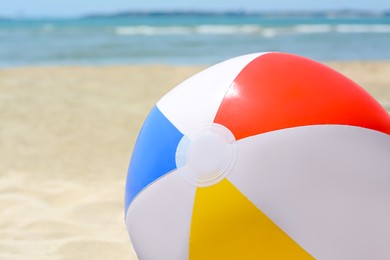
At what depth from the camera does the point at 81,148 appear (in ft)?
16.0

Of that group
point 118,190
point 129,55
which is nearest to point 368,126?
point 118,190

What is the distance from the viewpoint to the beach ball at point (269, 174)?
1925mm

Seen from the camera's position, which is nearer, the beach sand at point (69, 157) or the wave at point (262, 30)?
the beach sand at point (69, 157)

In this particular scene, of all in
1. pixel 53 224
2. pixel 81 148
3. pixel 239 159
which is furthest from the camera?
pixel 81 148

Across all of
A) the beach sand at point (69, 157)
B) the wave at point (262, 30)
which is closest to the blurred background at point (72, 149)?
the beach sand at point (69, 157)

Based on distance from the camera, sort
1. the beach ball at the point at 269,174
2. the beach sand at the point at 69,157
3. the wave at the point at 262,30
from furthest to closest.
Result: the wave at the point at 262,30 → the beach sand at the point at 69,157 → the beach ball at the point at 269,174

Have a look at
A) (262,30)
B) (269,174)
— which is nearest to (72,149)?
(269,174)

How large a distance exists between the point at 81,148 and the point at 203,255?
3.07 metres

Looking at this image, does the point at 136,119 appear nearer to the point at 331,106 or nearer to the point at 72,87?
the point at 72,87

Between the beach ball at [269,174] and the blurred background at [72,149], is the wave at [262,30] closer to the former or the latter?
the blurred background at [72,149]

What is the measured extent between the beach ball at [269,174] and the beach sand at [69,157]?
94 centimetres

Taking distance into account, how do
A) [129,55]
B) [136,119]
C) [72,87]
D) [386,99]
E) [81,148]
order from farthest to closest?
[129,55] → [72,87] → [386,99] → [136,119] → [81,148]

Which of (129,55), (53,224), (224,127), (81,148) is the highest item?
(129,55)

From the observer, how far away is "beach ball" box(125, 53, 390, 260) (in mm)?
1925
